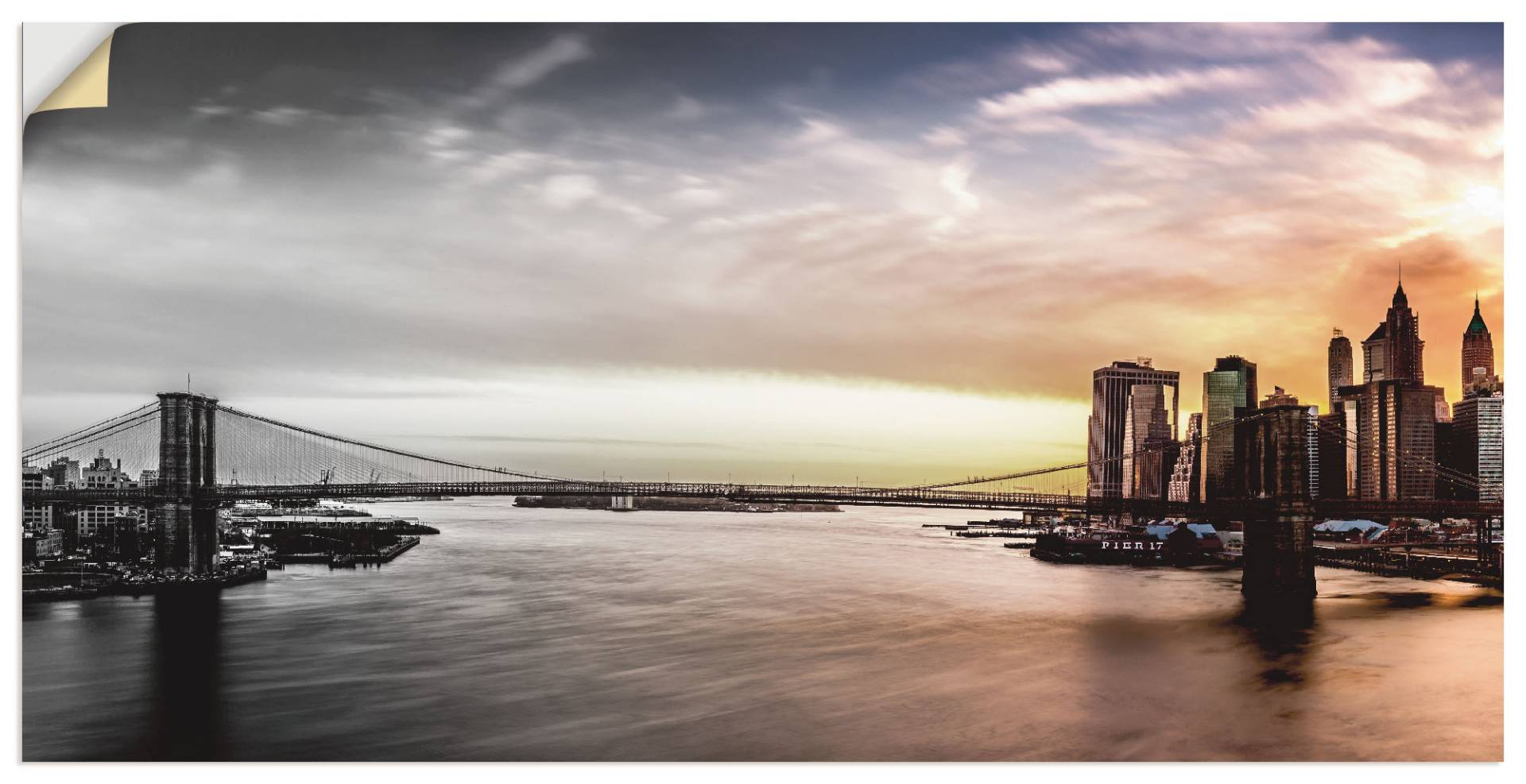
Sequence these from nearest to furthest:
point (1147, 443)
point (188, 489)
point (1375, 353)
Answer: point (1375, 353) → point (1147, 443) → point (188, 489)

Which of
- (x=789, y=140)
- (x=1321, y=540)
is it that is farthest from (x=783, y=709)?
(x=1321, y=540)

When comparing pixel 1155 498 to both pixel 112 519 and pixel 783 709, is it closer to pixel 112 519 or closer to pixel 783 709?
pixel 783 709

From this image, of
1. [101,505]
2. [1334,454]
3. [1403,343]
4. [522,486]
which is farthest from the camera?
[522,486]

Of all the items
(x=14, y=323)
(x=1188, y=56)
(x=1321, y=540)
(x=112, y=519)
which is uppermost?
(x=1188, y=56)

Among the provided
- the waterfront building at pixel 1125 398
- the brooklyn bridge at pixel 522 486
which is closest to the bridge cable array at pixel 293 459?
the brooklyn bridge at pixel 522 486

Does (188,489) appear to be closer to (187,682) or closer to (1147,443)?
(187,682)

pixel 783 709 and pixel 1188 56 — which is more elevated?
pixel 1188 56

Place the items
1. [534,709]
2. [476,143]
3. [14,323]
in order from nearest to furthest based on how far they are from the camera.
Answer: [14,323] → [476,143] → [534,709]

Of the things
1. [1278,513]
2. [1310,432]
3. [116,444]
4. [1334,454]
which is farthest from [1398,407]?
[116,444]
